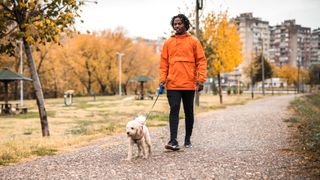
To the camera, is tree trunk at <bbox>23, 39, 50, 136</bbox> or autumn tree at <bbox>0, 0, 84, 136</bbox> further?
tree trunk at <bbox>23, 39, 50, 136</bbox>

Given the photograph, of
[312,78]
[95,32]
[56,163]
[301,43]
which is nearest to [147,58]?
[95,32]

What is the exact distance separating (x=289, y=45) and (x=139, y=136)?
161 meters

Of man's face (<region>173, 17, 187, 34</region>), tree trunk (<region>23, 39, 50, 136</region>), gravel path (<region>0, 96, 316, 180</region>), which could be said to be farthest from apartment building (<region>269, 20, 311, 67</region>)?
man's face (<region>173, 17, 187, 34</region>)

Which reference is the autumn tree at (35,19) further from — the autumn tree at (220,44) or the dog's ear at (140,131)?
the autumn tree at (220,44)

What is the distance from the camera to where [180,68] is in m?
7.44

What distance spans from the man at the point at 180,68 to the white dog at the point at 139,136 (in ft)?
1.66

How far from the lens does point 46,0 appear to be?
35.6 feet

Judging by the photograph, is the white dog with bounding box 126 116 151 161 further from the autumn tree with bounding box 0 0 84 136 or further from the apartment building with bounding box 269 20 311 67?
the apartment building with bounding box 269 20 311 67

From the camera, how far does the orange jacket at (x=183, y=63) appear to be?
24.4 feet

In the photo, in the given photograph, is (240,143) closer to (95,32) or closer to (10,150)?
(10,150)

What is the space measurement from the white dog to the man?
506 millimetres

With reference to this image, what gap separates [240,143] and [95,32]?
60501 mm

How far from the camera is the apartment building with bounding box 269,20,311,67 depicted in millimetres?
158000

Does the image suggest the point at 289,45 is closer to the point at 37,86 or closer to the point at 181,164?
the point at 37,86
